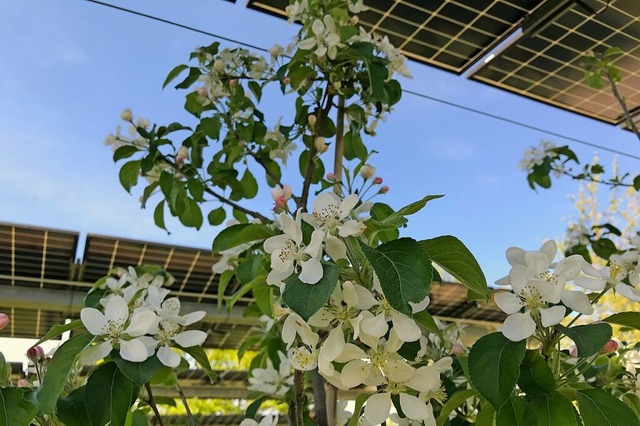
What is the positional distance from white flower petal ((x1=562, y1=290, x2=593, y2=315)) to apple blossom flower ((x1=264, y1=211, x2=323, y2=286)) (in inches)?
12.7

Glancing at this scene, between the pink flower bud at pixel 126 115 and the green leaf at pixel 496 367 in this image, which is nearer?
the green leaf at pixel 496 367

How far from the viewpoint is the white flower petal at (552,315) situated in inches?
30.0

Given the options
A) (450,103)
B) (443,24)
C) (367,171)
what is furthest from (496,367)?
(450,103)

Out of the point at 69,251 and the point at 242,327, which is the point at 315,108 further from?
the point at 242,327

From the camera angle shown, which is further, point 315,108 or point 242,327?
point 242,327

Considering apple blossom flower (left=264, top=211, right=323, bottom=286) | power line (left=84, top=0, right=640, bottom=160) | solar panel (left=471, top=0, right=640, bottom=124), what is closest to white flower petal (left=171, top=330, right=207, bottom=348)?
apple blossom flower (left=264, top=211, right=323, bottom=286)

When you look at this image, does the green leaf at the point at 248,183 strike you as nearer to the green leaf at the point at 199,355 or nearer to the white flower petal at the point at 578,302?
the green leaf at the point at 199,355

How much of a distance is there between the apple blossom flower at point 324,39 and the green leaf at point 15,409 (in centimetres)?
127

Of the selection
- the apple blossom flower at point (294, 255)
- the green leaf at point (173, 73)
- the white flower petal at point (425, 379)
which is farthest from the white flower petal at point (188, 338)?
the green leaf at point (173, 73)

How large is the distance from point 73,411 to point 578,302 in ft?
2.18

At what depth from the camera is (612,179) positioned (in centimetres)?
287

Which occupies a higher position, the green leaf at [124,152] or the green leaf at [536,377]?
the green leaf at [124,152]

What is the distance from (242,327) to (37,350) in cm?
577

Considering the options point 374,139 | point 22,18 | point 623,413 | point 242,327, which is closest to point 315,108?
point 374,139
